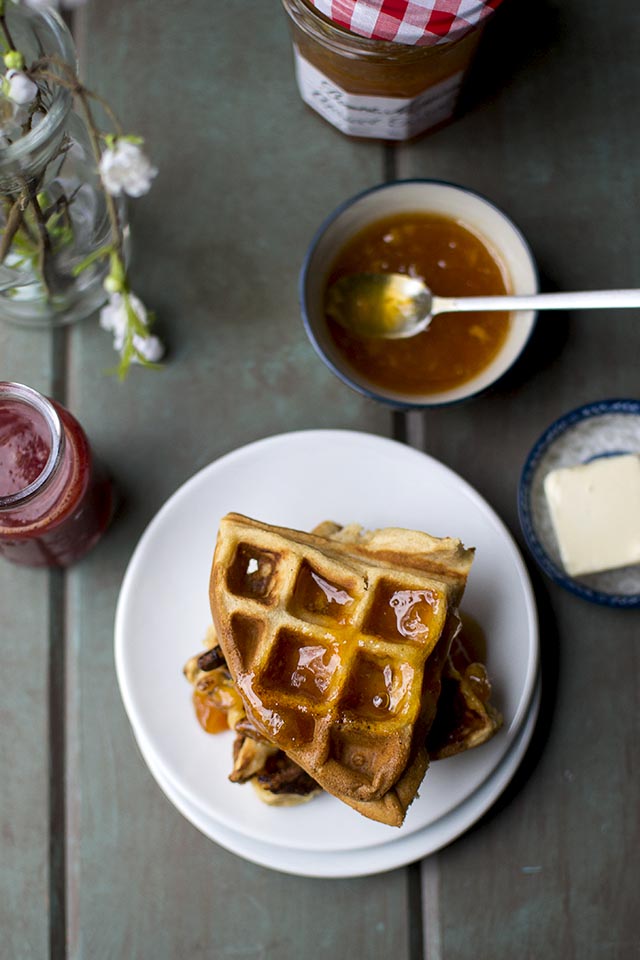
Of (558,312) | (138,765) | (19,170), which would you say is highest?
(19,170)

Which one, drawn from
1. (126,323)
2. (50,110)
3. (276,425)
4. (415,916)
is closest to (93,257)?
(126,323)

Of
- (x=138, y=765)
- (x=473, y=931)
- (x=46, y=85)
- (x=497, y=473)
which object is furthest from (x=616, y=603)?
(x=46, y=85)

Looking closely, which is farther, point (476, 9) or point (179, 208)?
point (179, 208)

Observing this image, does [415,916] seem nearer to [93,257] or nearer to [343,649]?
[343,649]

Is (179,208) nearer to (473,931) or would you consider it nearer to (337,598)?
(337,598)

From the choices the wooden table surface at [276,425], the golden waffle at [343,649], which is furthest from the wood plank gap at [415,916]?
the golden waffle at [343,649]

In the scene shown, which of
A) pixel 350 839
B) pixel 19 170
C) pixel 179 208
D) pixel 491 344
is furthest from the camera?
pixel 179 208
